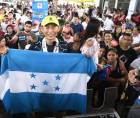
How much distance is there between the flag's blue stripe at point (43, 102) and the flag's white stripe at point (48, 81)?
80 millimetres

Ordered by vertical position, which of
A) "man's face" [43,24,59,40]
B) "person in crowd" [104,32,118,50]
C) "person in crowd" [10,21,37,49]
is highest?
"man's face" [43,24,59,40]

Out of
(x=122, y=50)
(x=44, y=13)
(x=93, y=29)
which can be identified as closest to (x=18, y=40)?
(x=122, y=50)

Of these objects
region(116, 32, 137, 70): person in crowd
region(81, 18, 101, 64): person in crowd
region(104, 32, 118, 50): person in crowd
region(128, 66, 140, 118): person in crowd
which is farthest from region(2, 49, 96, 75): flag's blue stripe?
region(104, 32, 118, 50): person in crowd

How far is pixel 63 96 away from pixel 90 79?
1.88ft

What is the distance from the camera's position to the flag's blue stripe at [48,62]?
5250 millimetres

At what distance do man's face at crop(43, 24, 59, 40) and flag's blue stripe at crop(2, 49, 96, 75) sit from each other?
259mm

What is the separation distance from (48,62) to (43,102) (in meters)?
0.64

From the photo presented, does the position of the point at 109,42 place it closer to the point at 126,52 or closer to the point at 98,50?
the point at 126,52

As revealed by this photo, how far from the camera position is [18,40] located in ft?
28.9

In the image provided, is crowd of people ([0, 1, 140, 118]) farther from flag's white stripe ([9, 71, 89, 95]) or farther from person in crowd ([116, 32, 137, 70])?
flag's white stripe ([9, 71, 89, 95])

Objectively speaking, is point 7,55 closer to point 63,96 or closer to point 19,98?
point 19,98

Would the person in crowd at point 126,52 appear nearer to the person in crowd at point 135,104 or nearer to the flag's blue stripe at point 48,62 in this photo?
the flag's blue stripe at point 48,62

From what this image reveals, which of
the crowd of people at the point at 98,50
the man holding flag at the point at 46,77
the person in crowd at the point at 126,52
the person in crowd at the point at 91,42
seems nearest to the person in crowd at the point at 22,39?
the crowd of people at the point at 98,50

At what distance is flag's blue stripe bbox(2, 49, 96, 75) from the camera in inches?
207
